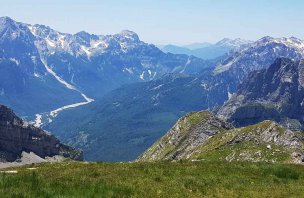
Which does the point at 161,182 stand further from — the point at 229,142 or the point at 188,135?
the point at 188,135

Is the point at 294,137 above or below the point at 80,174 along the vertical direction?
below

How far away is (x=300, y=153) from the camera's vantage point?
274ft

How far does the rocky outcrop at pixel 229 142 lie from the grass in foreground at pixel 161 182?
39202 mm

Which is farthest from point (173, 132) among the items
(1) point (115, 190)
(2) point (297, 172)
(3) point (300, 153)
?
(1) point (115, 190)

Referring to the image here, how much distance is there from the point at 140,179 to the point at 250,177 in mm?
9296

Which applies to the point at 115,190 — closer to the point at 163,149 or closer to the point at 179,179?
the point at 179,179

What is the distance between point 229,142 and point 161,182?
232ft

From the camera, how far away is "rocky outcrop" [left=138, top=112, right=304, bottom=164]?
286 feet

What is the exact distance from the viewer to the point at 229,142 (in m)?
104

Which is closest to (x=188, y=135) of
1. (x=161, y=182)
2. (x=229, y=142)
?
(x=229, y=142)

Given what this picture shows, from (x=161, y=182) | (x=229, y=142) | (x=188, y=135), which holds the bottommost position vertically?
(x=188, y=135)

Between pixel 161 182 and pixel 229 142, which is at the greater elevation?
pixel 161 182

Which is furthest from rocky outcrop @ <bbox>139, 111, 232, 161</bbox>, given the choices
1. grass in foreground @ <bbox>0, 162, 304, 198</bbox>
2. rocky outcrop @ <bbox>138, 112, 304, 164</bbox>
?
grass in foreground @ <bbox>0, 162, 304, 198</bbox>

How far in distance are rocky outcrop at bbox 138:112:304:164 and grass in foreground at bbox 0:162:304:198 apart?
3920cm
